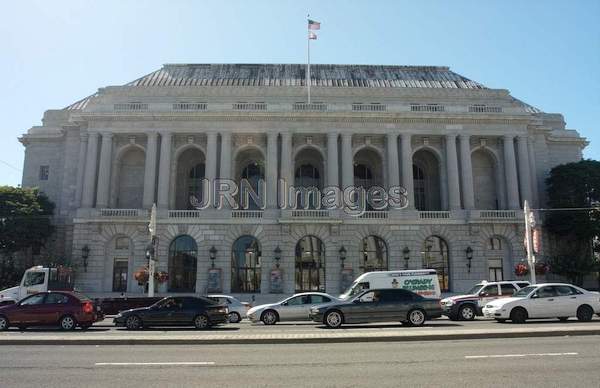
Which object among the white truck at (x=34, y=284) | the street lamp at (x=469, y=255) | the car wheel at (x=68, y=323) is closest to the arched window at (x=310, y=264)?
the street lamp at (x=469, y=255)

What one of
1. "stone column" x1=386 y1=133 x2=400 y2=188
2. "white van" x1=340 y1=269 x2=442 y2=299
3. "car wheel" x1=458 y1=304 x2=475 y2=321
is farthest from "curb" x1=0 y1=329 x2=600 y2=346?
"stone column" x1=386 y1=133 x2=400 y2=188

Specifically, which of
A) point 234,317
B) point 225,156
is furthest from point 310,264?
point 234,317

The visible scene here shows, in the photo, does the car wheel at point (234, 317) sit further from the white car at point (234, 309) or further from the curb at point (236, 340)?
the curb at point (236, 340)

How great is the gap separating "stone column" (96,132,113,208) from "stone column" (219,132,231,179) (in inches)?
433

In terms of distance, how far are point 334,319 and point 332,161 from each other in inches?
1064

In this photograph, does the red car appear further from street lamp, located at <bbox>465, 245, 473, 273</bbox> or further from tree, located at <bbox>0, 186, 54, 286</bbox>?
street lamp, located at <bbox>465, 245, 473, 273</bbox>

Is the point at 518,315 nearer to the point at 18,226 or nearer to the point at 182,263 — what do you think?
the point at 182,263

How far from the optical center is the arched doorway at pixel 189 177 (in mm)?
47219

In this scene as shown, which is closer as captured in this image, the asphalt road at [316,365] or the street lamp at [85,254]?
the asphalt road at [316,365]

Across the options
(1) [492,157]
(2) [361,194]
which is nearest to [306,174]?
(2) [361,194]

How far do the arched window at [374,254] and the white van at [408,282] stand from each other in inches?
564

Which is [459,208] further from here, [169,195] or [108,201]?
[108,201]

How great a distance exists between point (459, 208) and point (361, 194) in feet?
31.0

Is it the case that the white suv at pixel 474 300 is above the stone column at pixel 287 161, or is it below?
below
